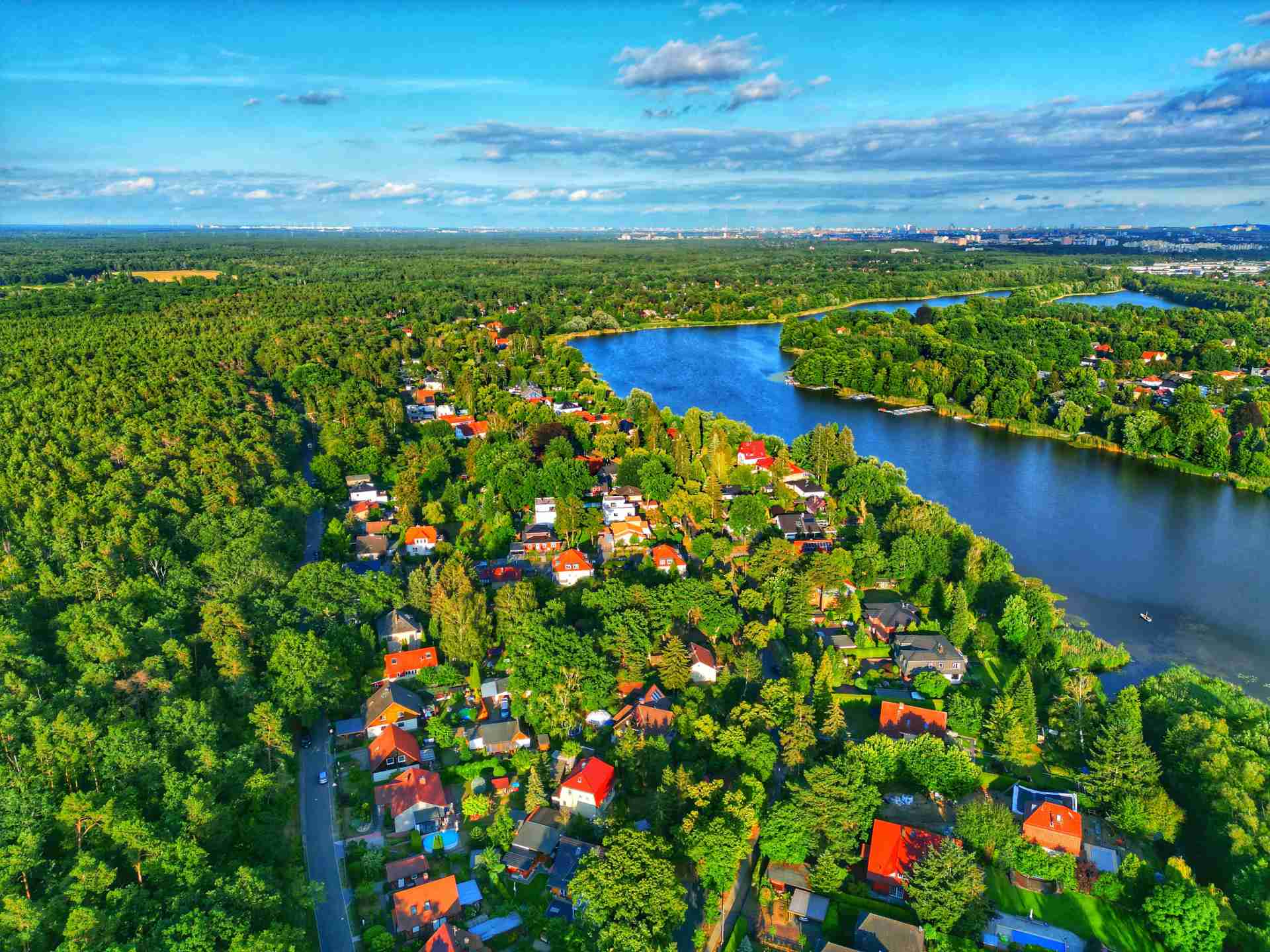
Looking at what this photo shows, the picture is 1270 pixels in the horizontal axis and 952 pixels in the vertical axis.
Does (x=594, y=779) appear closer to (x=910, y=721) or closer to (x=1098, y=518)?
(x=910, y=721)

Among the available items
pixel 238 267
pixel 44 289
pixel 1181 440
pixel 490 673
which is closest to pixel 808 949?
pixel 490 673

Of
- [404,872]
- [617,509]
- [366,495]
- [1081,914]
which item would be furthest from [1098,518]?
[366,495]

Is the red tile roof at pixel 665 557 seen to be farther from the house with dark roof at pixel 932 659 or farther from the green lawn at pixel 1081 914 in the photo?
the green lawn at pixel 1081 914

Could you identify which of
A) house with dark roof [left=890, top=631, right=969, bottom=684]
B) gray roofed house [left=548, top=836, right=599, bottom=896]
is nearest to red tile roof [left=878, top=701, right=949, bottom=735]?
house with dark roof [left=890, top=631, right=969, bottom=684]

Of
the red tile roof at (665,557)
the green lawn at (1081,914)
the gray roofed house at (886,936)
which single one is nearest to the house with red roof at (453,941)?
the gray roofed house at (886,936)

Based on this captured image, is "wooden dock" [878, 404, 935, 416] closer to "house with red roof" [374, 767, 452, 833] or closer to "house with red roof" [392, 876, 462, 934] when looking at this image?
"house with red roof" [374, 767, 452, 833]

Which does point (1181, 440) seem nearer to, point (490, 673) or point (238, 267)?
point (490, 673)
